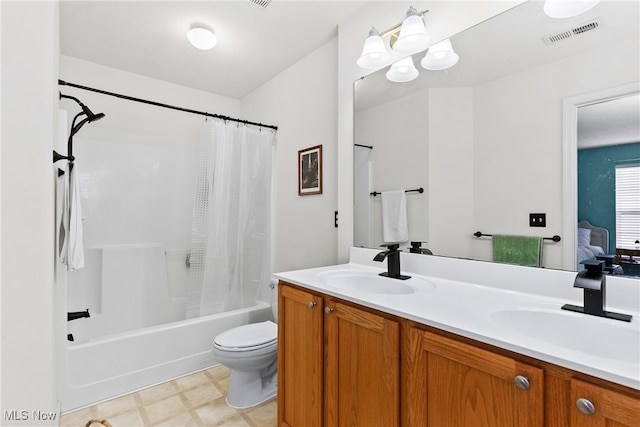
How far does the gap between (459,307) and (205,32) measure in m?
2.28

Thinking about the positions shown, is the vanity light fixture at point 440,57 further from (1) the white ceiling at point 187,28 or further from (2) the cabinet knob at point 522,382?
(2) the cabinet knob at point 522,382

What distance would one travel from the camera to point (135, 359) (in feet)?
6.41

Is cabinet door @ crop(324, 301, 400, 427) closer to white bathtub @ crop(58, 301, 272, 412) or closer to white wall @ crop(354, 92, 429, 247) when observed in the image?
white wall @ crop(354, 92, 429, 247)

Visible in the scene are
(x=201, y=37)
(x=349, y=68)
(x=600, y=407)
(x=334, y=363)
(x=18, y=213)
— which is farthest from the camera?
(x=201, y=37)

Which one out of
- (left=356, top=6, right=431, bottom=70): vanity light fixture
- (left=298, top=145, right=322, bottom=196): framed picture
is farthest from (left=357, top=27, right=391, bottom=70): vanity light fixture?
(left=298, top=145, right=322, bottom=196): framed picture

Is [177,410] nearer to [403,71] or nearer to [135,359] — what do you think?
[135,359]

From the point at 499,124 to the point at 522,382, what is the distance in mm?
1040

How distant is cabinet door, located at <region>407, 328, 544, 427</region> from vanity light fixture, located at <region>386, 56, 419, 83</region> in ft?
4.41

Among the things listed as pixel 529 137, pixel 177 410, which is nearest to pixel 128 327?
pixel 177 410

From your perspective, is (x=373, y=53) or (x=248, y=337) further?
(x=248, y=337)

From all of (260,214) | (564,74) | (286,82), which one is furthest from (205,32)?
(564,74)

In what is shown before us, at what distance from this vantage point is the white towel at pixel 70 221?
1.50m

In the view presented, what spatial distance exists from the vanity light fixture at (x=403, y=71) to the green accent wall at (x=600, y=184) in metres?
0.88

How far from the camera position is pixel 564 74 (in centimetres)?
113
